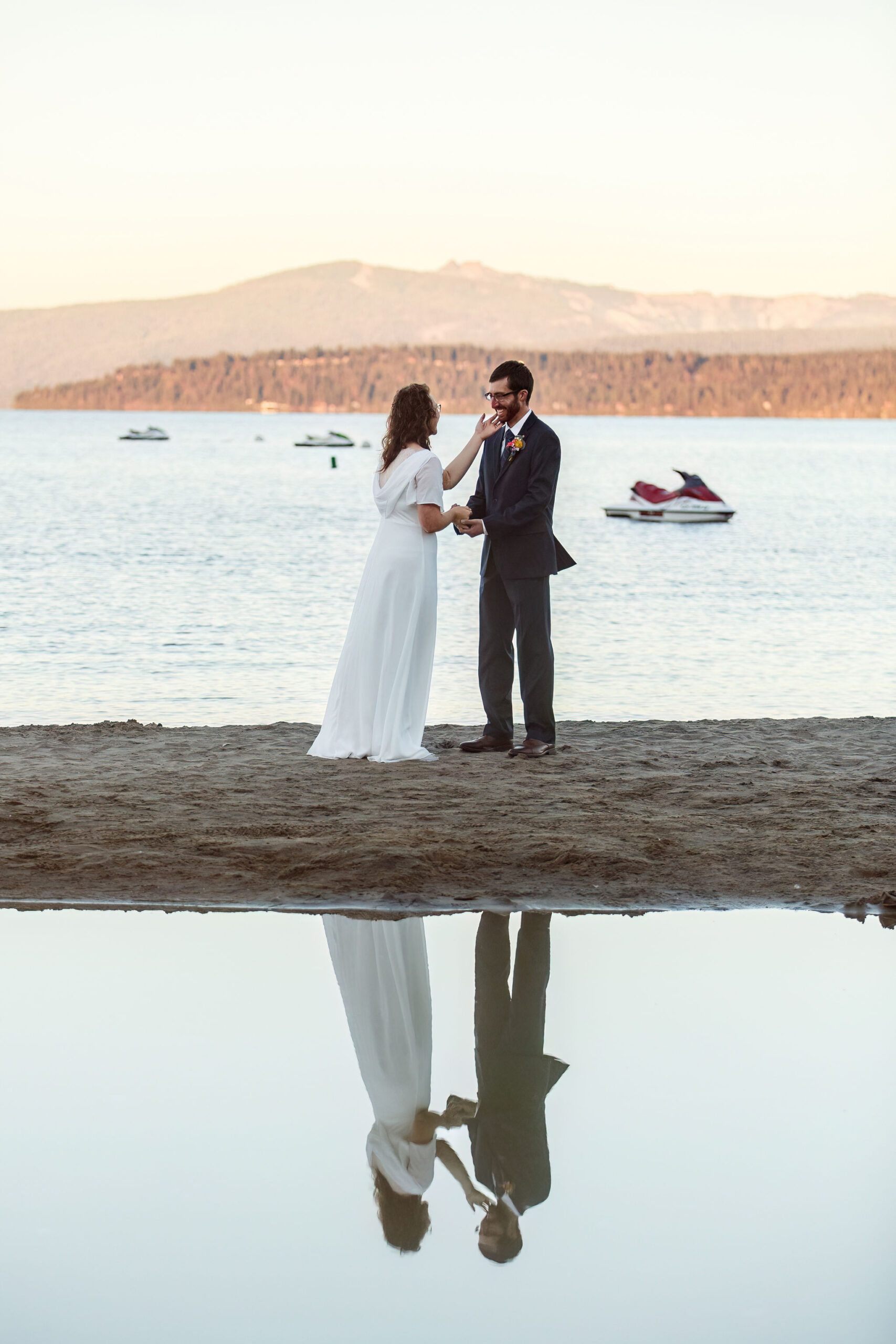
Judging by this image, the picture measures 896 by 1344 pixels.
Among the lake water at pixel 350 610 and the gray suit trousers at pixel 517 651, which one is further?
the lake water at pixel 350 610

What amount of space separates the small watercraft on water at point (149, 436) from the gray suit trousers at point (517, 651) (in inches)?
5908

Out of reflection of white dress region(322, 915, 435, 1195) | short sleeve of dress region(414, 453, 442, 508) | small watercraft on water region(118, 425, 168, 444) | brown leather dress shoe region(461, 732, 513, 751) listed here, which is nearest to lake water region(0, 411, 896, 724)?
brown leather dress shoe region(461, 732, 513, 751)

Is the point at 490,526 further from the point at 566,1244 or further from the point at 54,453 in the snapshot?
the point at 54,453

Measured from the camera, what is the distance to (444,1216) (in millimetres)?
3268

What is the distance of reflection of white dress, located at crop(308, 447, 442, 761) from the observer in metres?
8.30

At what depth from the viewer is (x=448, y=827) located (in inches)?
261

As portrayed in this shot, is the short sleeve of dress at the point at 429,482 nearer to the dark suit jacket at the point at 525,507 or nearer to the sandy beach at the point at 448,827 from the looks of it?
the dark suit jacket at the point at 525,507

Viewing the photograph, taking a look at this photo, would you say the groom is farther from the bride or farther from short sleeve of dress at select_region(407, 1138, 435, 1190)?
short sleeve of dress at select_region(407, 1138, 435, 1190)

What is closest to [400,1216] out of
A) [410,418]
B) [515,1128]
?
[515,1128]

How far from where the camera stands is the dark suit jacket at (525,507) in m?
8.28

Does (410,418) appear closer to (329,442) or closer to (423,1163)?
(423,1163)

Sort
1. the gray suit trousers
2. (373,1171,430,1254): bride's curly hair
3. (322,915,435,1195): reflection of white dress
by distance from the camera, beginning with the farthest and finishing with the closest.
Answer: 1. the gray suit trousers
2. (322,915,435,1195): reflection of white dress
3. (373,1171,430,1254): bride's curly hair

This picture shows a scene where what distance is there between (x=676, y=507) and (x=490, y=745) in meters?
38.8

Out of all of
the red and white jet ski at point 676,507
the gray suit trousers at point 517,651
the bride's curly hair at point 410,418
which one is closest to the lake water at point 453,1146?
the gray suit trousers at point 517,651
